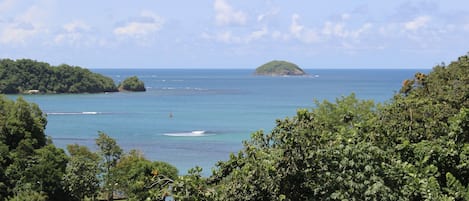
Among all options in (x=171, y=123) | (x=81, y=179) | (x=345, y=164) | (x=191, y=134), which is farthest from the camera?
(x=171, y=123)

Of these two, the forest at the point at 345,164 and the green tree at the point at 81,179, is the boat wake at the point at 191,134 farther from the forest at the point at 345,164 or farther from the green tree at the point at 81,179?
the forest at the point at 345,164

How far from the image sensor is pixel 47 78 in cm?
10800

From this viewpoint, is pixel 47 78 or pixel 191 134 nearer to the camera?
pixel 191 134

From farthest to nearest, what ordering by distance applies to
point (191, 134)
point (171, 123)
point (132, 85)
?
1. point (132, 85)
2. point (171, 123)
3. point (191, 134)

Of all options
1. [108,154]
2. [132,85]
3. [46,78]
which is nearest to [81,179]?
[108,154]

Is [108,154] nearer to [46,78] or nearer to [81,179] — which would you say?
[81,179]

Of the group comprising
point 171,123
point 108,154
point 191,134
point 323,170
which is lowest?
point 171,123

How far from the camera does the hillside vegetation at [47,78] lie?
4186 inches

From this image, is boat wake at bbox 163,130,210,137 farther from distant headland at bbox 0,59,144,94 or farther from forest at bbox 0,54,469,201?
distant headland at bbox 0,59,144,94

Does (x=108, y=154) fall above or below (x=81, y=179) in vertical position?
above

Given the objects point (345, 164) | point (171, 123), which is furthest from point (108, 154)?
point (171, 123)

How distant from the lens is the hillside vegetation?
106312 millimetres

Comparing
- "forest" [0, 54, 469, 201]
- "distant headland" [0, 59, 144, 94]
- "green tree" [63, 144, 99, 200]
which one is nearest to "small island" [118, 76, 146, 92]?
"distant headland" [0, 59, 144, 94]

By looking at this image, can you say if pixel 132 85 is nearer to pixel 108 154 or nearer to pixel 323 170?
pixel 108 154
